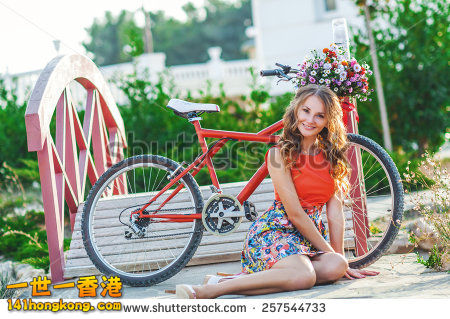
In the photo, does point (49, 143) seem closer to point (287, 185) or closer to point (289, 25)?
point (287, 185)

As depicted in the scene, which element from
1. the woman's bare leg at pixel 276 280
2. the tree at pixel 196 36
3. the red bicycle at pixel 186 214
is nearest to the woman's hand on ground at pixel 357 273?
the red bicycle at pixel 186 214

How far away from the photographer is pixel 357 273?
284 centimetres

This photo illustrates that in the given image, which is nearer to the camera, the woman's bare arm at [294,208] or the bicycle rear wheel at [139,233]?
the woman's bare arm at [294,208]

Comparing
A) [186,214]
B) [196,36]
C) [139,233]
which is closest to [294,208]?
[186,214]

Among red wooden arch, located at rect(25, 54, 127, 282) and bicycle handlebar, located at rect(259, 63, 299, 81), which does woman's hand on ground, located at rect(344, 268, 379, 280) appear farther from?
red wooden arch, located at rect(25, 54, 127, 282)

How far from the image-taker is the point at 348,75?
3031mm

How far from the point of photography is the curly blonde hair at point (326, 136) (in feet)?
9.13

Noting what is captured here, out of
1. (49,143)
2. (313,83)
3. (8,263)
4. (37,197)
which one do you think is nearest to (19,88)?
(37,197)

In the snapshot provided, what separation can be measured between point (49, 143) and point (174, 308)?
4.72 ft

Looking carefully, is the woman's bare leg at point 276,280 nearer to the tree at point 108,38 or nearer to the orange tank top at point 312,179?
the orange tank top at point 312,179

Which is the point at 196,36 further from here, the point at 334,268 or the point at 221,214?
the point at 334,268

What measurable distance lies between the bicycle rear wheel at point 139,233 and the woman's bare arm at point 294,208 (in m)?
0.58

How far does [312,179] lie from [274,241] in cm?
39

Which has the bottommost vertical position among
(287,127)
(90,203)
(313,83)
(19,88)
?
(90,203)
